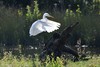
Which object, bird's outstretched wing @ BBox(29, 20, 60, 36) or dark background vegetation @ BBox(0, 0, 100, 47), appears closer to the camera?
bird's outstretched wing @ BBox(29, 20, 60, 36)

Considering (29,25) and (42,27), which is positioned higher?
(42,27)

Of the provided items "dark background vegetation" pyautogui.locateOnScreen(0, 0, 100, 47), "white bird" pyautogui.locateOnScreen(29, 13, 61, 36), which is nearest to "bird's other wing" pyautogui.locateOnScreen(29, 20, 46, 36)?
"white bird" pyautogui.locateOnScreen(29, 13, 61, 36)

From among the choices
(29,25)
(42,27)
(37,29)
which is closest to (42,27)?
(42,27)

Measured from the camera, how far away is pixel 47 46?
33.1 ft

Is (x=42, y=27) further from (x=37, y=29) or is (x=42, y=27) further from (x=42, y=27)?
(x=37, y=29)

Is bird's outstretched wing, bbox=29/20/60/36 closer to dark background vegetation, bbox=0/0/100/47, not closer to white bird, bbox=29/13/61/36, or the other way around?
white bird, bbox=29/13/61/36

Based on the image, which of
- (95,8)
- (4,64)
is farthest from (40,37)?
(4,64)

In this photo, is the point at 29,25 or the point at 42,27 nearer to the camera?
the point at 42,27

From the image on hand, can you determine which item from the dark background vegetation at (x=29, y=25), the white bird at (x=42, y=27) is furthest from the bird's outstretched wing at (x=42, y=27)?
the dark background vegetation at (x=29, y=25)

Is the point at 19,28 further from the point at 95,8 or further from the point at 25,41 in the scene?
the point at 95,8

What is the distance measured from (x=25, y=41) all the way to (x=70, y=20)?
2.17 m

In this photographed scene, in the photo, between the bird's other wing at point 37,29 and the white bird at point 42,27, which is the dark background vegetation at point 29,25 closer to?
the white bird at point 42,27

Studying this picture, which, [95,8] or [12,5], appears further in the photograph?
[12,5]

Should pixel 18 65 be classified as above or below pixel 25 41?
above
